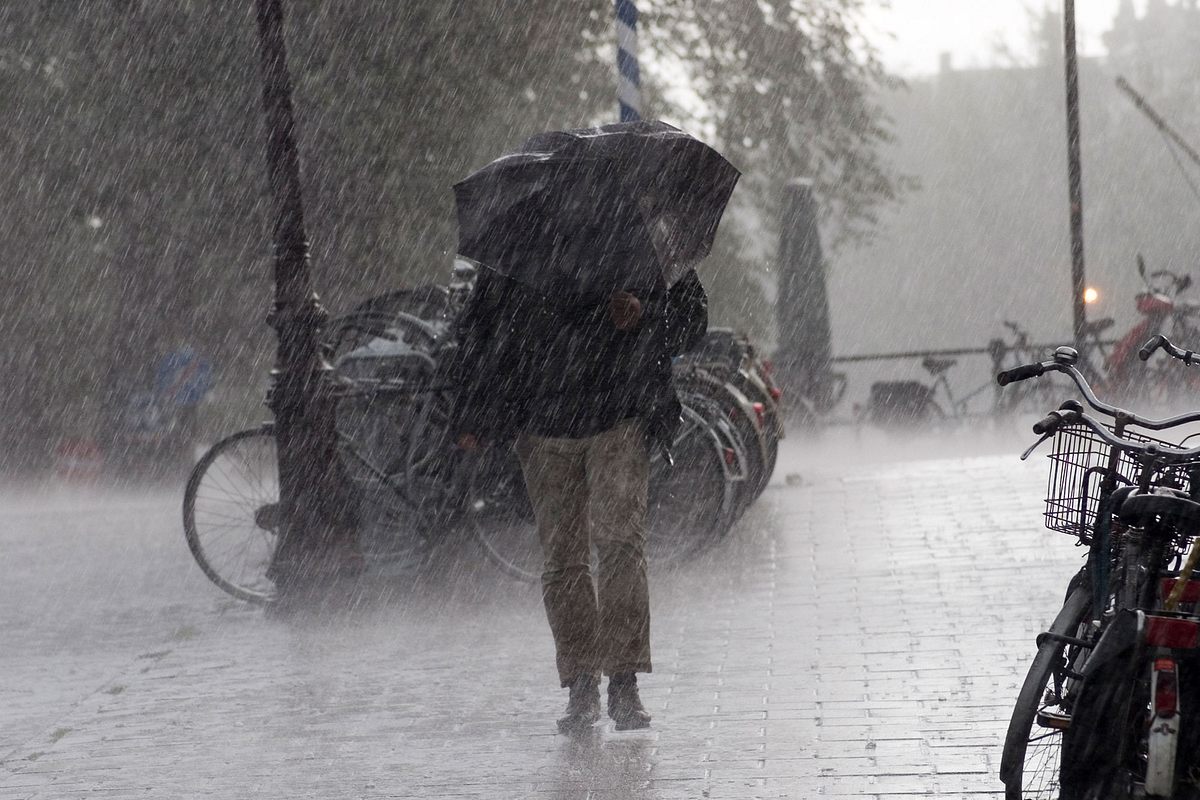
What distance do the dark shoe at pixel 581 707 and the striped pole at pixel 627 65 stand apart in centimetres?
429

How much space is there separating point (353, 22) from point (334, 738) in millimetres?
10191

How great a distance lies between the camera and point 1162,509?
12.8 ft

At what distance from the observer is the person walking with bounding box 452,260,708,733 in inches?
236

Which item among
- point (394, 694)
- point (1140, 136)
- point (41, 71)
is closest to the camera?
point (394, 694)


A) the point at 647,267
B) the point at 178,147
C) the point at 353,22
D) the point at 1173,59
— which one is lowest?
the point at 647,267

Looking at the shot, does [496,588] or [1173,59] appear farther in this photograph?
[1173,59]

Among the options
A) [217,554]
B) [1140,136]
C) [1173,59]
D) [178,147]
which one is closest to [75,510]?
[178,147]

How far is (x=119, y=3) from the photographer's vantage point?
15383 millimetres

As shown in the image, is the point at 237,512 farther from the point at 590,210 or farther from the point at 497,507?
the point at 590,210

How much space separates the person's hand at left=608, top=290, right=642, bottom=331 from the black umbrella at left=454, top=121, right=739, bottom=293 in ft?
0.13

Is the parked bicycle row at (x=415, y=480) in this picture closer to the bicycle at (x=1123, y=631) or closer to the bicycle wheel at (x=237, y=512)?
the bicycle wheel at (x=237, y=512)

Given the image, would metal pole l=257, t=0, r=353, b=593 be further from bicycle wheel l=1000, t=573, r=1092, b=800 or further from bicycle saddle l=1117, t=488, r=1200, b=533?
bicycle saddle l=1117, t=488, r=1200, b=533

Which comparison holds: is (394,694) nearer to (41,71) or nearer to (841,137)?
(41,71)

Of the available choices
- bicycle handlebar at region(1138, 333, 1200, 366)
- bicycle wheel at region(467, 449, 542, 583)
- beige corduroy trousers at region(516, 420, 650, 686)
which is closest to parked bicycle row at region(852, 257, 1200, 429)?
bicycle wheel at region(467, 449, 542, 583)
